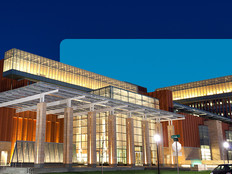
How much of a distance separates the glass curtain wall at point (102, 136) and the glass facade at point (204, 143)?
31681 mm

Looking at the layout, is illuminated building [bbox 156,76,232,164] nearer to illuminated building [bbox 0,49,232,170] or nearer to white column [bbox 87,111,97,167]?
illuminated building [bbox 0,49,232,170]

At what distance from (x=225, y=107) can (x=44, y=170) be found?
98911 mm

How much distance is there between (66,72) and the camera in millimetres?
70250

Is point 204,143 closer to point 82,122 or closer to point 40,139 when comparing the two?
point 82,122

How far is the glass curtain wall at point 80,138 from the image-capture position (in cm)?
5491

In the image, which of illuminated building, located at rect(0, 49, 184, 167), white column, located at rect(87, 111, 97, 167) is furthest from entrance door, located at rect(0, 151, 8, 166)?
white column, located at rect(87, 111, 97, 167)

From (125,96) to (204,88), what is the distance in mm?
72501

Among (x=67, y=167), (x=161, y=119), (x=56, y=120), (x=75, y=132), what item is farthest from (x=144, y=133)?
(x=67, y=167)

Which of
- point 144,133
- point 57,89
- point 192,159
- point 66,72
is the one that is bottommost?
point 192,159

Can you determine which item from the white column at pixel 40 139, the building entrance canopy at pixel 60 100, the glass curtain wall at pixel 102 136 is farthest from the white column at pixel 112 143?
the white column at pixel 40 139

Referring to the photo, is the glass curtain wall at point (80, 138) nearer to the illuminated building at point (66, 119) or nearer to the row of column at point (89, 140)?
the illuminated building at point (66, 119)

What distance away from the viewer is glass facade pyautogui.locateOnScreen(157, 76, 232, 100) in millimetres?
117531

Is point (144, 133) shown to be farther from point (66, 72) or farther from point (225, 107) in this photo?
point (225, 107)

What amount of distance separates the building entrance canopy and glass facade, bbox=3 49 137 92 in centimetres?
1252
